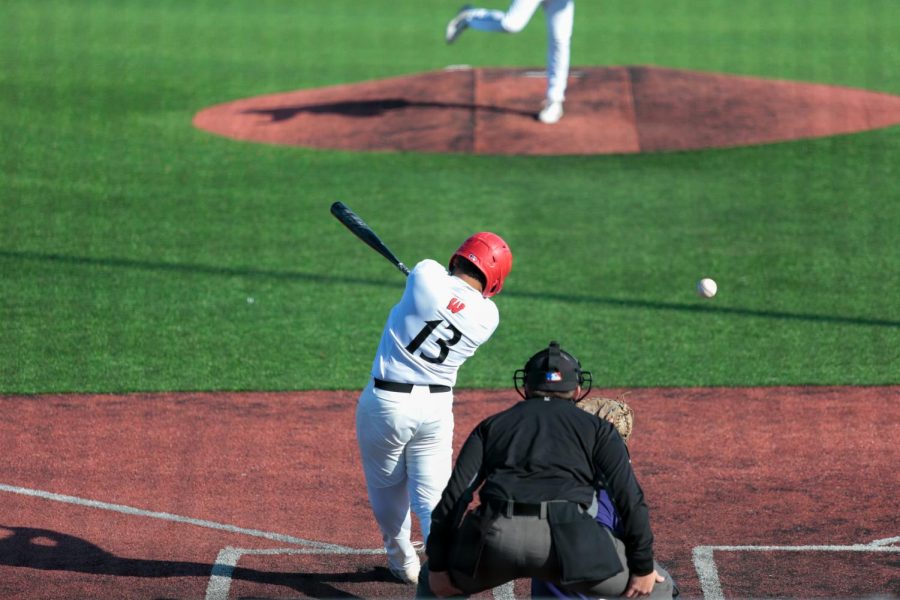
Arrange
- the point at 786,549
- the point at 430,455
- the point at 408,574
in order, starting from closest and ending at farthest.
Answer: the point at 430,455 → the point at 408,574 → the point at 786,549

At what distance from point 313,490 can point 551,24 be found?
10.4 m

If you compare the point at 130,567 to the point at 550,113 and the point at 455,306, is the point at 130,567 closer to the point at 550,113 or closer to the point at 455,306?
the point at 455,306

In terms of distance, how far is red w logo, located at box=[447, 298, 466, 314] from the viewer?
5.50 meters

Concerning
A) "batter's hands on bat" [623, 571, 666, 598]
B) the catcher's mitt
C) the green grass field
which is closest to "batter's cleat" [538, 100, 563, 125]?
the green grass field

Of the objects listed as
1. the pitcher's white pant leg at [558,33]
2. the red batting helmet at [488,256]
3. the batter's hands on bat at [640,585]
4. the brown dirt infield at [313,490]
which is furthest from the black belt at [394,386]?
the pitcher's white pant leg at [558,33]

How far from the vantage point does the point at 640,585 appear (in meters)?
4.56

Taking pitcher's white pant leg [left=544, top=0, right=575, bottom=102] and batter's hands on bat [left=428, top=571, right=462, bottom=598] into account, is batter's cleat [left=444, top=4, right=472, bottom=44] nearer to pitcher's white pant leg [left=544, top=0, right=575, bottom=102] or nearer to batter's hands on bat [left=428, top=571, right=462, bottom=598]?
pitcher's white pant leg [left=544, top=0, right=575, bottom=102]

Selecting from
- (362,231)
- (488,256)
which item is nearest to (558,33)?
(362,231)

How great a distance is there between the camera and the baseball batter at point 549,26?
51.0 ft

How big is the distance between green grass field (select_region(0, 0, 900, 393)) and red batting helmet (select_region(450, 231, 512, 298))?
373 centimetres

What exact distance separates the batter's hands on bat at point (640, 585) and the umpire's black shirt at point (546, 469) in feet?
0.12

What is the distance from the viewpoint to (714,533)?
662 centimetres

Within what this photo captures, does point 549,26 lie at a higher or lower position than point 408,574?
higher

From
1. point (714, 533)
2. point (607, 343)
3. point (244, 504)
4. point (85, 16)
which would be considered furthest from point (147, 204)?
point (85, 16)
